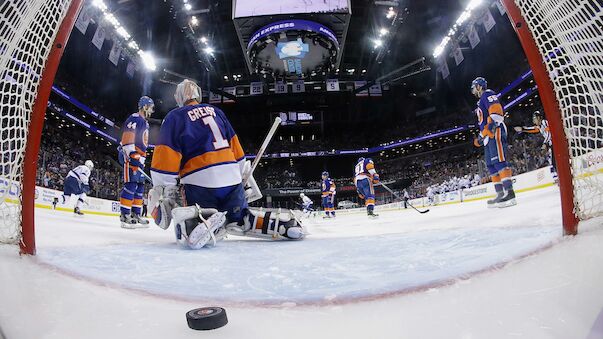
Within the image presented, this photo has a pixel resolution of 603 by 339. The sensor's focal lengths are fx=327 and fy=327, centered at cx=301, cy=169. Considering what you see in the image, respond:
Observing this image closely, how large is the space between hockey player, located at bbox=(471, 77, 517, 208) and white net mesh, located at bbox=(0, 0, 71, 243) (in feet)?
14.9

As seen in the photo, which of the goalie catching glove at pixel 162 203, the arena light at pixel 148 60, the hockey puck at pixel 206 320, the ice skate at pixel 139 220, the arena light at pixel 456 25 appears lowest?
the ice skate at pixel 139 220

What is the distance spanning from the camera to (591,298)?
0.70 m

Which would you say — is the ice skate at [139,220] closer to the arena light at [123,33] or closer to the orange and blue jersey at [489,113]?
the orange and blue jersey at [489,113]

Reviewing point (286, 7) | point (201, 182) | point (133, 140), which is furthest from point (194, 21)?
point (201, 182)

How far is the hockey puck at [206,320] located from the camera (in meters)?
0.70

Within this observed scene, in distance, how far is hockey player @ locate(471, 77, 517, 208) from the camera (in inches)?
170

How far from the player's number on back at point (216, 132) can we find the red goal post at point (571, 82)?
1920mm

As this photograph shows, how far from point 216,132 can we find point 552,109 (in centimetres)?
203

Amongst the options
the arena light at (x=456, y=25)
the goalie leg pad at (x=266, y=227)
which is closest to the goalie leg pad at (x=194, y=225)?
the goalie leg pad at (x=266, y=227)

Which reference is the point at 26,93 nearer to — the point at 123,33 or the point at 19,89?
the point at 19,89

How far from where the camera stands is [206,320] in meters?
0.70

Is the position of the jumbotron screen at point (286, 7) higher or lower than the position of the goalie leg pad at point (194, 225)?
higher

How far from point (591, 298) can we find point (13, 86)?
6.52ft

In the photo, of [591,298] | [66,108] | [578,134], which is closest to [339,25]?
[578,134]
